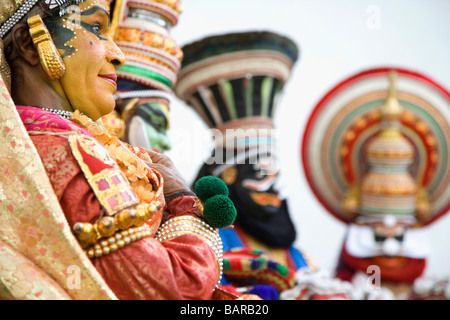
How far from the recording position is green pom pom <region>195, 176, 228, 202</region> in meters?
1.21

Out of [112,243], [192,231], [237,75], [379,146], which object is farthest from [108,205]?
[379,146]

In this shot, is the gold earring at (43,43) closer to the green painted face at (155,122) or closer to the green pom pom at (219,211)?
the green pom pom at (219,211)

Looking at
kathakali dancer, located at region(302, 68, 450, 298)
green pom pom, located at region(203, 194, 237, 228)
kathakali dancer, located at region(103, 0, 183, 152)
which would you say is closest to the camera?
green pom pom, located at region(203, 194, 237, 228)

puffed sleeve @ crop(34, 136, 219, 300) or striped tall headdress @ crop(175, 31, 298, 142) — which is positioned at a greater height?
striped tall headdress @ crop(175, 31, 298, 142)

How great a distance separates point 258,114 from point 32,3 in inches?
62.0

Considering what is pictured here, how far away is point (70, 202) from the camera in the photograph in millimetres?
1068

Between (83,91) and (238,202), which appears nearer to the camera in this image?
(83,91)

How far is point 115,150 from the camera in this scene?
122 centimetres

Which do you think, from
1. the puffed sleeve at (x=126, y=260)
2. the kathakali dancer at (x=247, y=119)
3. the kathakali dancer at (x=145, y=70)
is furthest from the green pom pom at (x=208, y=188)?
the kathakali dancer at (x=247, y=119)

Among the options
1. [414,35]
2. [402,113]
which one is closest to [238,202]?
[402,113]

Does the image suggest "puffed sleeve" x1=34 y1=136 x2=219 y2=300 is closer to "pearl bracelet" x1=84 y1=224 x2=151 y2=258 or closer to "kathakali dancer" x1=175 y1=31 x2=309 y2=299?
"pearl bracelet" x1=84 y1=224 x2=151 y2=258

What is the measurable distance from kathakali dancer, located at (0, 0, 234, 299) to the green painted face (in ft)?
2.45

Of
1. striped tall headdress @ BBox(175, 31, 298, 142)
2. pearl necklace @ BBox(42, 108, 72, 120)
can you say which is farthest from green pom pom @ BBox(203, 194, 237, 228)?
striped tall headdress @ BBox(175, 31, 298, 142)
